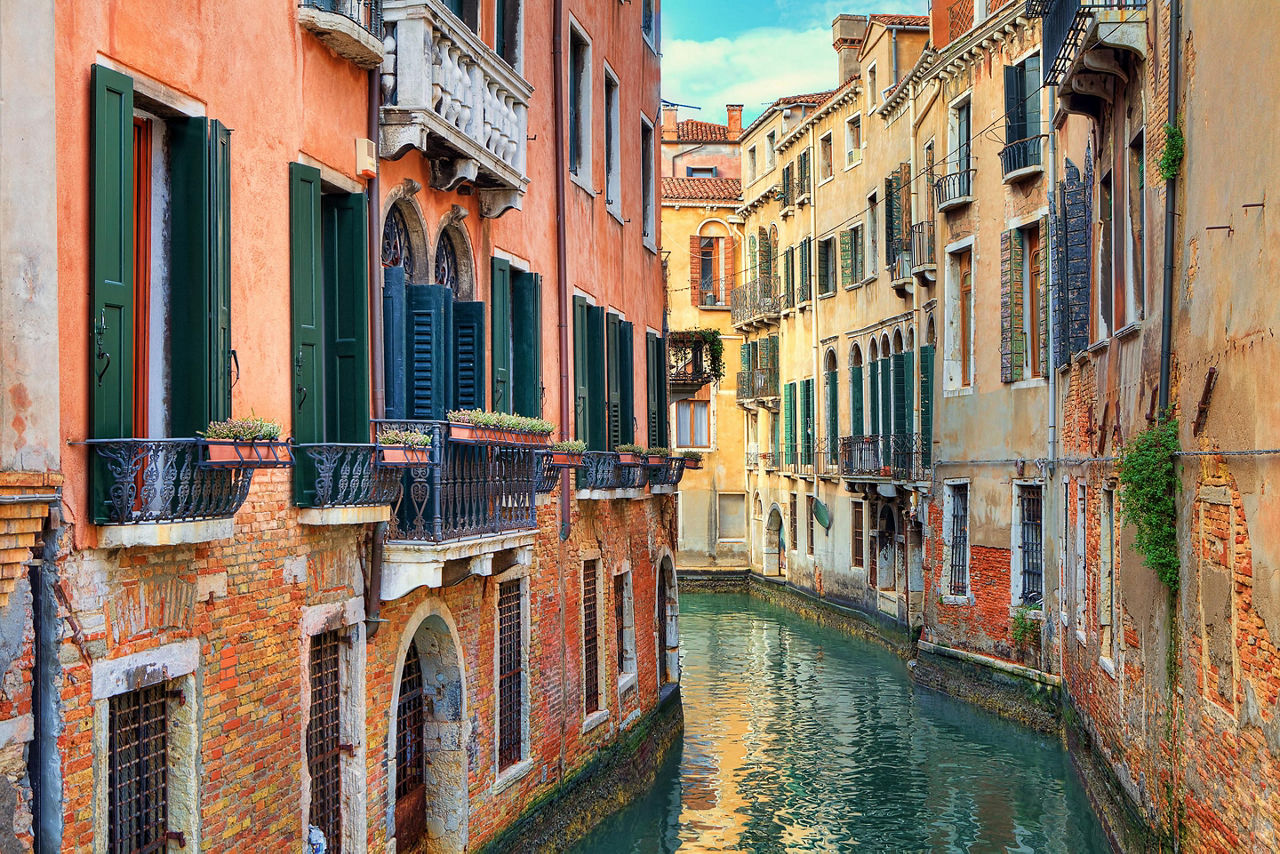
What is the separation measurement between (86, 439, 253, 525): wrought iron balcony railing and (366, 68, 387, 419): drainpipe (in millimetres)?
2455

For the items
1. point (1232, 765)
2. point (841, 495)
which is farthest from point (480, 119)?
point (841, 495)

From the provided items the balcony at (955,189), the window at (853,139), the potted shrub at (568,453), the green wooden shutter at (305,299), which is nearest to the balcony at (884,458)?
the balcony at (955,189)

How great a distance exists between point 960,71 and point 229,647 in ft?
61.8

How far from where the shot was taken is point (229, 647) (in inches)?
288

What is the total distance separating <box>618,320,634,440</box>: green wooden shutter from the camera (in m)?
17.1

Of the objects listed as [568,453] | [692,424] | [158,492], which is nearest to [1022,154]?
[568,453]

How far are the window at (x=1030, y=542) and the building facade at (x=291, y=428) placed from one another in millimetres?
8210

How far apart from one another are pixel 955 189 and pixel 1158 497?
1253 cm

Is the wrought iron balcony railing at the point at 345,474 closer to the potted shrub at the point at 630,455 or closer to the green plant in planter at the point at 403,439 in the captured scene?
the green plant in planter at the point at 403,439

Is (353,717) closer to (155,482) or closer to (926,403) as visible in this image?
(155,482)

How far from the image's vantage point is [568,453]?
13234 mm

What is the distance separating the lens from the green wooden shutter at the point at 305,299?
8148 millimetres

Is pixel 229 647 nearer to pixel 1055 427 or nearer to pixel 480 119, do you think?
pixel 480 119

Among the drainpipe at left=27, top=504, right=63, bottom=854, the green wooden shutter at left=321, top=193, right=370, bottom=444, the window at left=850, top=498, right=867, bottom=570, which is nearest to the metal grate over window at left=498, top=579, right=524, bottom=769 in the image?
the green wooden shutter at left=321, top=193, right=370, bottom=444
